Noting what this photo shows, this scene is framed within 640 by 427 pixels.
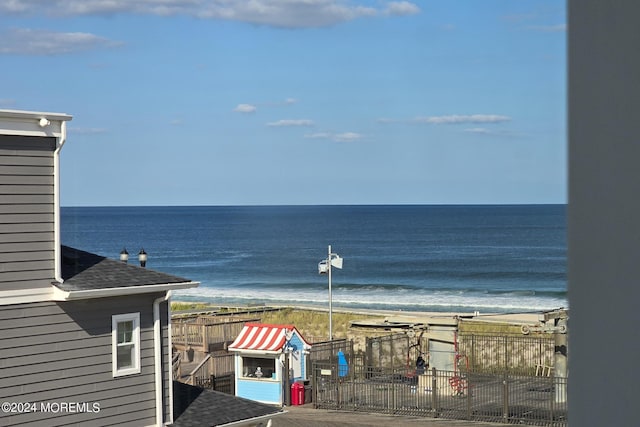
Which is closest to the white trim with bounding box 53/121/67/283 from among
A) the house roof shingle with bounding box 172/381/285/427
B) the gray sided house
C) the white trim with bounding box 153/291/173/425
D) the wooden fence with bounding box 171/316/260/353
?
the gray sided house

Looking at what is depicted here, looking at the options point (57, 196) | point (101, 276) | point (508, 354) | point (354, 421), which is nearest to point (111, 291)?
point (101, 276)

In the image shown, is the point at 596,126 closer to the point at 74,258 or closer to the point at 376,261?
the point at 74,258

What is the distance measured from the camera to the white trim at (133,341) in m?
11.6

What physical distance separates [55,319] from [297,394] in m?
9.61

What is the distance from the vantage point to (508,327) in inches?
1200

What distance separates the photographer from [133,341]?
1184 cm

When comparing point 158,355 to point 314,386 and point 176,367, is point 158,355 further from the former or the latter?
point 176,367

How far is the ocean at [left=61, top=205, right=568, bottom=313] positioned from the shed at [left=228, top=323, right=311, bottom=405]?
23.1 m

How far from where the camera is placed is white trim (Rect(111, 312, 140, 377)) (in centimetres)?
1157

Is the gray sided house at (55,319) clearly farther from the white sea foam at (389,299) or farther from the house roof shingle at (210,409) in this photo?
the white sea foam at (389,299)

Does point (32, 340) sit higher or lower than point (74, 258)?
lower

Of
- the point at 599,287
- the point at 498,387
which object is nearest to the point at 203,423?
the point at 498,387

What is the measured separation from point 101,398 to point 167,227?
124181 millimetres

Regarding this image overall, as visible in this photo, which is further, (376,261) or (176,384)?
(376,261)
